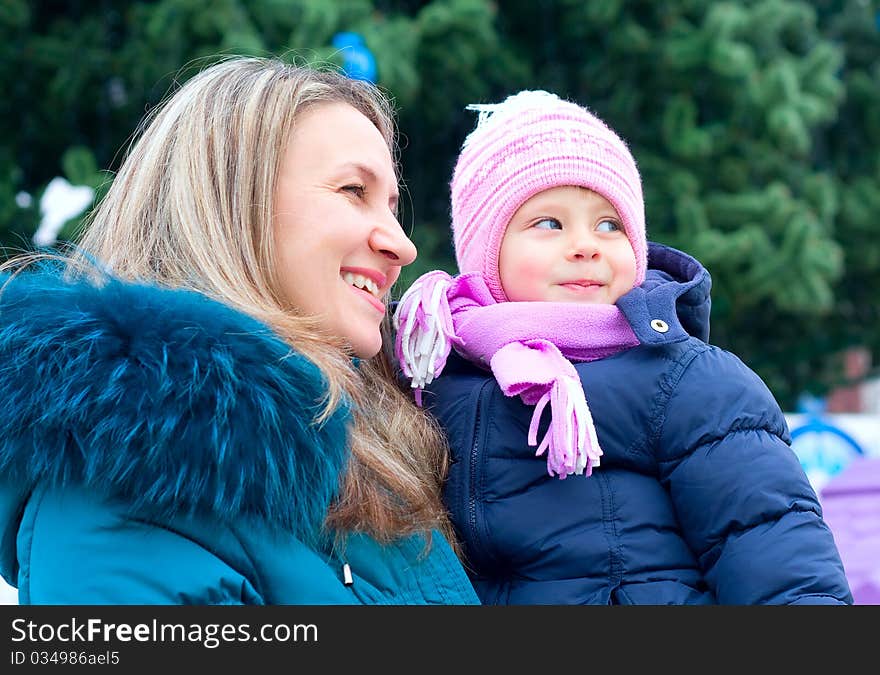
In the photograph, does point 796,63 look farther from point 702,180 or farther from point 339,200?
point 339,200

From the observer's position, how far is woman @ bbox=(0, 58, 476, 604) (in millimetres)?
1562

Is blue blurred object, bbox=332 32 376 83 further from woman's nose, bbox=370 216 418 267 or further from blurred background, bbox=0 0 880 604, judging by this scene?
woman's nose, bbox=370 216 418 267

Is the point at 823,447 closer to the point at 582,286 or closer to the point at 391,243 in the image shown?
the point at 582,286

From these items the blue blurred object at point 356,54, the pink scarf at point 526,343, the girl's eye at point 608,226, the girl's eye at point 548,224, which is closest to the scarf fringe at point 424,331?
the pink scarf at point 526,343

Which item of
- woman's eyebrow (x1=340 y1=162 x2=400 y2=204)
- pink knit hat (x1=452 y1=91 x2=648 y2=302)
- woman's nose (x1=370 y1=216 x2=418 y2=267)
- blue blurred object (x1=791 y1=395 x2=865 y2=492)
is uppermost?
blue blurred object (x1=791 y1=395 x2=865 y2=492)

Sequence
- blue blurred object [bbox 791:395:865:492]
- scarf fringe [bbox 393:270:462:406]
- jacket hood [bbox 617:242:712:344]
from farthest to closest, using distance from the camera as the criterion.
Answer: blue blurred object [bbox 791:395:865:492] → scarf fringe [bbox 393:270:462:406] → jacket hood [bbox 617:242:712:344]

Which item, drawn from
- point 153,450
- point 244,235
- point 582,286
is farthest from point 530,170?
point 153,450

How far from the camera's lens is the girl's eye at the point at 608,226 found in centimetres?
234

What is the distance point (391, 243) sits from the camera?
2.09 meters

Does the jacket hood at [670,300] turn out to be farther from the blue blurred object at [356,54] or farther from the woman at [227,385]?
the blue blurred object at [356,54]

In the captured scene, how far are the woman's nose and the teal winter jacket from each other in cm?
42

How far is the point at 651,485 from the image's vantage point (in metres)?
2.08

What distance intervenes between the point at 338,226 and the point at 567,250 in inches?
19.9

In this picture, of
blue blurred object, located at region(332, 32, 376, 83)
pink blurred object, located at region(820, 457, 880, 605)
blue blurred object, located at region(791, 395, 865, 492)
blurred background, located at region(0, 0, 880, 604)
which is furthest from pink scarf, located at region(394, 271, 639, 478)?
blurred background, located at region(0, 0, 880, 604)
